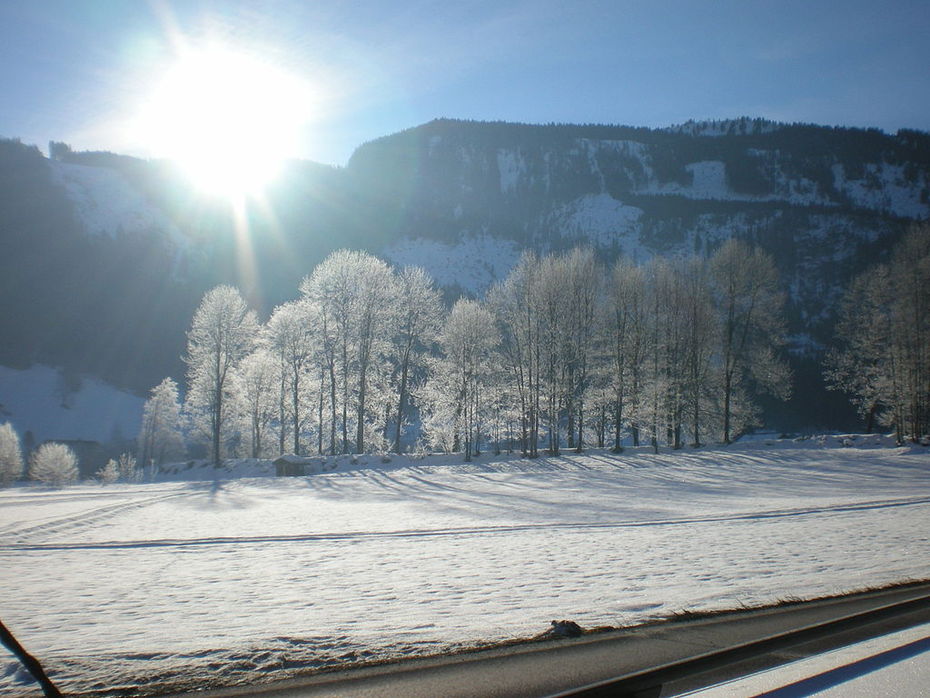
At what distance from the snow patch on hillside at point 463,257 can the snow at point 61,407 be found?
8241 centimetres

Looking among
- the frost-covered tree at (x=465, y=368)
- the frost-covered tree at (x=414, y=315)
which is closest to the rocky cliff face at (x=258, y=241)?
the frost-covered tree at (x=465, y=368)

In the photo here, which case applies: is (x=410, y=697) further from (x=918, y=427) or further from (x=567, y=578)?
(x=918, y=427)

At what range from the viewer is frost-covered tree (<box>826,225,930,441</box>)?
35156 mm

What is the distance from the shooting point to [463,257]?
17188cm

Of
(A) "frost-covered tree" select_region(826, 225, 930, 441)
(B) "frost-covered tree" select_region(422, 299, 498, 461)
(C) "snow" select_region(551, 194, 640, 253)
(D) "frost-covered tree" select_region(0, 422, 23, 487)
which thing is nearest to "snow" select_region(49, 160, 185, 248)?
(D) "frost-covered tree" select_region(0, 422, 23, 487)

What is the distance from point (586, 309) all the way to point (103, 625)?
37395 millimetres

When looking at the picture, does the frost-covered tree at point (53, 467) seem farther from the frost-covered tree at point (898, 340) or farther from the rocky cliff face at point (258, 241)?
the rocky cliff face at point (258, 241)

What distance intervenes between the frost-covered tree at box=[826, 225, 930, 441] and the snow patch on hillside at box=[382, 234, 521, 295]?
11651cm

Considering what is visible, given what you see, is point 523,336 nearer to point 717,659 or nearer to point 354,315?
point 354,315

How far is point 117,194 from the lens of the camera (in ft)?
500

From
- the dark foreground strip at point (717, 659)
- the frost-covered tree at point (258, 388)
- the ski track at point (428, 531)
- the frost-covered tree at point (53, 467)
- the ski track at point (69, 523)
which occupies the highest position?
the frost-covered tree at point (258, 388)

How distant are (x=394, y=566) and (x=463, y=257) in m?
165

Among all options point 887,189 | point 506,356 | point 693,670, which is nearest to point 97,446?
point 506,356

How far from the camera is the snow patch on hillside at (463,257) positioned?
16050 centimetres
